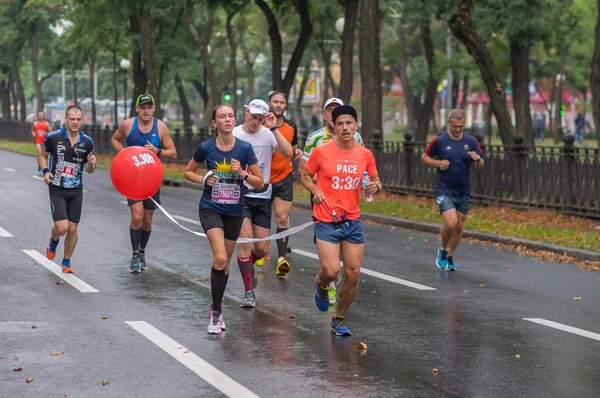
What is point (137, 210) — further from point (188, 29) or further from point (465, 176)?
point (188, 29)

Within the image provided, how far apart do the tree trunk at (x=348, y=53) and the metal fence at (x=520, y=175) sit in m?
2.73

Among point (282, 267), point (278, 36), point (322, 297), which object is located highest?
point (278, 36)

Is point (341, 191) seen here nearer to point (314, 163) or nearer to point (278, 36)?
point (314, 163)

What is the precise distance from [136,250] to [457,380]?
612 cm

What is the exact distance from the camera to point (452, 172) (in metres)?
14.0

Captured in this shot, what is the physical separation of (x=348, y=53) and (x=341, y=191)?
20582 mm

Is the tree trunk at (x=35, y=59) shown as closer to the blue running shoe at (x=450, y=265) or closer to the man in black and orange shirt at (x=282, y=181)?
the blue running shoe at (x=450, y=265)

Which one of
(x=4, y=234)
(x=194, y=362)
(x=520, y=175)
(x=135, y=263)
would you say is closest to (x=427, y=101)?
(x=520, y=175)

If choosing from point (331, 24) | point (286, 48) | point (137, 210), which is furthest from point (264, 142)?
point (286, 48)

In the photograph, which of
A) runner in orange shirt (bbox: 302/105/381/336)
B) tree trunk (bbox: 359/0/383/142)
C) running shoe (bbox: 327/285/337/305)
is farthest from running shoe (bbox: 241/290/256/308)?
tree trunk (bbox: 359/0/383/142)

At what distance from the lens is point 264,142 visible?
446 inches

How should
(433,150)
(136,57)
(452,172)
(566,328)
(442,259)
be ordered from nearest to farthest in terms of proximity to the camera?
(566,328) → (452,172) → (433,150) → (442,259) → (136,57)

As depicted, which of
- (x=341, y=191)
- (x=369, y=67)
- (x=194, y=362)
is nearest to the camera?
(x=194, y=362)

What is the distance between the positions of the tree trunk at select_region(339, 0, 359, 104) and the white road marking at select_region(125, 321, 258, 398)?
20.1 m
